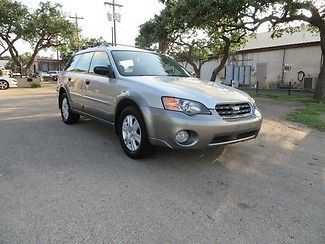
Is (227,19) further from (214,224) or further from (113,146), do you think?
(214,224)

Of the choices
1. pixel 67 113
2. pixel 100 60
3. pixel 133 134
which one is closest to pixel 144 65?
pixel 100 60

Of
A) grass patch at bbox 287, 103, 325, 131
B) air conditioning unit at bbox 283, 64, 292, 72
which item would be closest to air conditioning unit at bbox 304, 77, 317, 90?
air conditioning unit at bbox 283, 64, 292, 72

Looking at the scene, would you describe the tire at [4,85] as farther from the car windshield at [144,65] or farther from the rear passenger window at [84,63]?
the car windshield at [144,65]

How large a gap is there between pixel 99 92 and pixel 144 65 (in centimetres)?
91

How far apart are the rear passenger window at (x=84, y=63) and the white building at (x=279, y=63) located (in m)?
17.2

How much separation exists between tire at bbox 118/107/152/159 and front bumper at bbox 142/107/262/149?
0.16m

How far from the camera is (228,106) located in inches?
172

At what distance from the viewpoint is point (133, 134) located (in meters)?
4.78

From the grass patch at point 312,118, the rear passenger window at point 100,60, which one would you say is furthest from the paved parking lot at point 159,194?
the grass patch at point 312,118

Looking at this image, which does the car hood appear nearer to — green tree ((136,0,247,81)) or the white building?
green tree ((136,0,247,81))

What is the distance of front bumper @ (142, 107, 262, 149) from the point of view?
4.09 metres

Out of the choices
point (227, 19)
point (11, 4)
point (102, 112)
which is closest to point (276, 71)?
point (227, 19)

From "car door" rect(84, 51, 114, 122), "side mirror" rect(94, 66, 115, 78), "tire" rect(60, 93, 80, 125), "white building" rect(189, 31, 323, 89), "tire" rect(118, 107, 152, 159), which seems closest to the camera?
"tire" rect(118, 107, 152, 159)

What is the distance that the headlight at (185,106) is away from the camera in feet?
13.6
